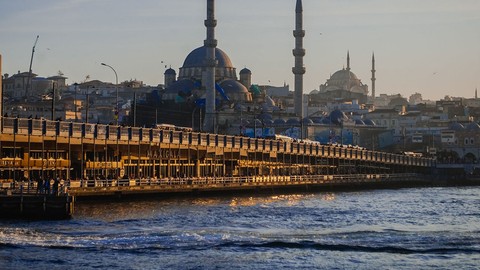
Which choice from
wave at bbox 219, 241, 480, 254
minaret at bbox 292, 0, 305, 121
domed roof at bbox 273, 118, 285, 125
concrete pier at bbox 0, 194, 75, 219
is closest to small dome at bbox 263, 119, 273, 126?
domed roof at bbox 273, 118, 285, 125

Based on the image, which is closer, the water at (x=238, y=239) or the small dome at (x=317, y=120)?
the water at (x=238, y=239)

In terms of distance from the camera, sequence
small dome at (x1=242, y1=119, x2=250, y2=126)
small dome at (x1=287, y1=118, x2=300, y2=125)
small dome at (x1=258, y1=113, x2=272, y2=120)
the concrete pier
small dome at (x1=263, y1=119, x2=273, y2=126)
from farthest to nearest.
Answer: small dome at (x1=258, y1=113, x2=272, y2=120), small dome at (x1=263, y1=119, x2=273, y2=126), small dome at (x1=242, y1=119, x2=250, y2=126), small dome at (x1=287, y1=118, x2=300, y2=125), the concrete pier

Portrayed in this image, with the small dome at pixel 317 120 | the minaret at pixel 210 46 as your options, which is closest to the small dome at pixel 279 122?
the small dome at pixel 317 120

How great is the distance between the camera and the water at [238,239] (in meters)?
37.8

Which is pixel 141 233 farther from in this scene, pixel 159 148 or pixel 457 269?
pixel 159 148

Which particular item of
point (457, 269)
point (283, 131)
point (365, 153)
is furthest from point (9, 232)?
point (283, 131)

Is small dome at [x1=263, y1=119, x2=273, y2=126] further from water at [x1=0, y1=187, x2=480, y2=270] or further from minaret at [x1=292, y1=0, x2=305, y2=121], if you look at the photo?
water at [x1=0, y1=187, x2=480, y2=270]

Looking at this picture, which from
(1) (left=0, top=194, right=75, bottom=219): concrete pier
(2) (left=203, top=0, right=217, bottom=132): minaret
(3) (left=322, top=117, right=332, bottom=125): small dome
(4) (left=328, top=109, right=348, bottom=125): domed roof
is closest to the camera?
(1) (left=0, top=194, right=75, bottom=219): concrete pier

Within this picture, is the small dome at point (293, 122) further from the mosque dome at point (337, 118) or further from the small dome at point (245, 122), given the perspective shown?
the mosque dome at point (337, 118)

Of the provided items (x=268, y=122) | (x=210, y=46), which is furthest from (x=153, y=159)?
(x=268, y=122)

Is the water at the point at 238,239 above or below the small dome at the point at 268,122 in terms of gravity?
below

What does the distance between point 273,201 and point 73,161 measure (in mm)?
14574

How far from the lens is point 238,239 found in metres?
43.9

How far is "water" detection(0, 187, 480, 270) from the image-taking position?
1490 inches
